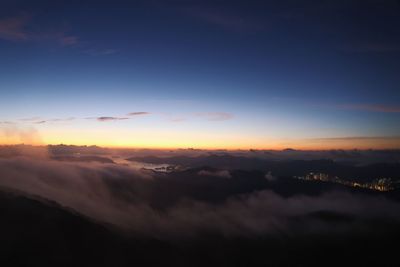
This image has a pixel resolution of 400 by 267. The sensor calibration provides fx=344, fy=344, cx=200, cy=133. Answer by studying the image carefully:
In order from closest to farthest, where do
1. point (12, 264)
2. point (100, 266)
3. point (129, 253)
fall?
point (12, 264) → point (100, 266) → point (129, 253)

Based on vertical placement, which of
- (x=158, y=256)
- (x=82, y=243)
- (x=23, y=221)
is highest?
(x=23, y=221)

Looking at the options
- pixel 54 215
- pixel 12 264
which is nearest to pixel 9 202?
pixel 54 215

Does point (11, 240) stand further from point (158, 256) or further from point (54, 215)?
point (158, 256)

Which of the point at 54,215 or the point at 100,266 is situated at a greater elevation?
the point at 54,215

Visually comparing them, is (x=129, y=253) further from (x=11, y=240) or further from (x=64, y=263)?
(x=11, y=240)

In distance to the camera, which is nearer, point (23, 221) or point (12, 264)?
point (12, 264)

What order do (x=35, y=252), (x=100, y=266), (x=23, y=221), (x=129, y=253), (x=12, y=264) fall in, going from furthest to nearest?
(x=129, y=253)
(x=23, y=221)
(x=100, y=266)
(x=35, y=252)
(x=12, y=264)

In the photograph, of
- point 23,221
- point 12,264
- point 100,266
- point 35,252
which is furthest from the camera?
point 23,221

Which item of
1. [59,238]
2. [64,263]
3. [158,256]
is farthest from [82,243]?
[158,256]

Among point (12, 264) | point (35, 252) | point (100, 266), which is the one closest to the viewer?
point (12, 264)
